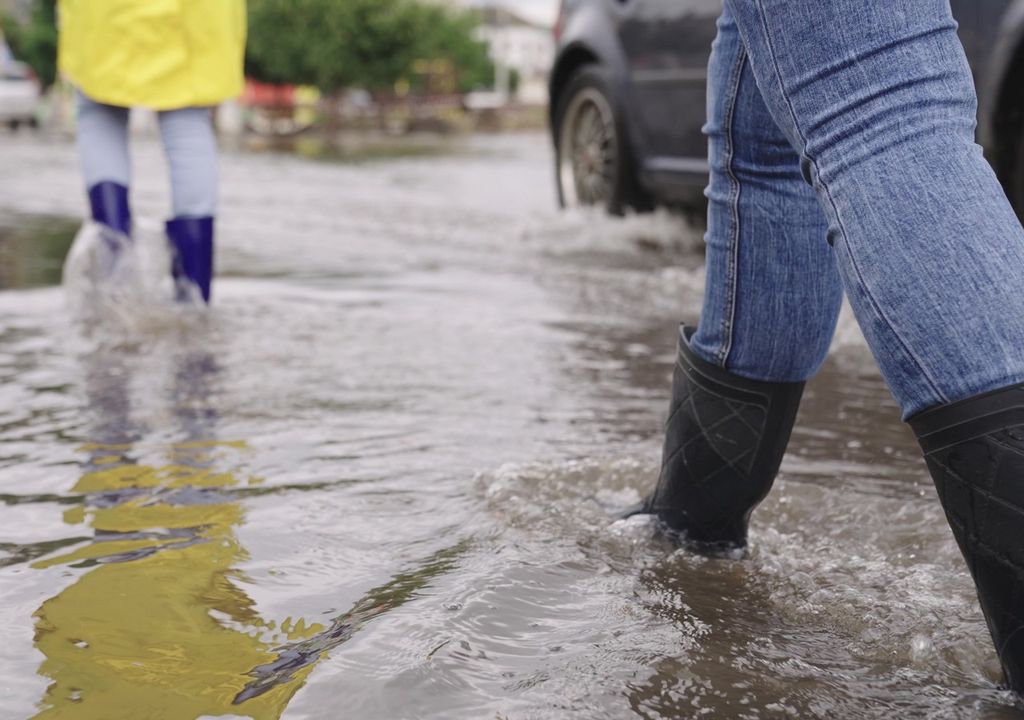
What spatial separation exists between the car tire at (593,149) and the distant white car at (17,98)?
27690 mm

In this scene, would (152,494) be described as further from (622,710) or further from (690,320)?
(690,320)

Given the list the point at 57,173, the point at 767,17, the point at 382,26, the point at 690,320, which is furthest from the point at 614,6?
the point at 382,26

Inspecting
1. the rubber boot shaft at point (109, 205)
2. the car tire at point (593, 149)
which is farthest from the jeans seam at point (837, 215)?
the car tire at point (593, 149)

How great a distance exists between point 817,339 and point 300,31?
42840 mm

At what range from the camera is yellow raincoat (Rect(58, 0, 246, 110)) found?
4098 millimetres

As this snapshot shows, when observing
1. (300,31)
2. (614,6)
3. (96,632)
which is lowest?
(96,632)

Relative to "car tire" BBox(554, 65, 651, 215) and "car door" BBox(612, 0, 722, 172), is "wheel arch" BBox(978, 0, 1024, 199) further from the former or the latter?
"car tire" BBox(554, 65, 651, 215)

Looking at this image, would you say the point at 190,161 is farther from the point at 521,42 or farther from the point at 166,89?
the point at 521,42

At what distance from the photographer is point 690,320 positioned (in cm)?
432

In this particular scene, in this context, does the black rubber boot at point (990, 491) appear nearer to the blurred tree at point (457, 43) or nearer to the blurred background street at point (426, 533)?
the blurred background street at point (426, 533)

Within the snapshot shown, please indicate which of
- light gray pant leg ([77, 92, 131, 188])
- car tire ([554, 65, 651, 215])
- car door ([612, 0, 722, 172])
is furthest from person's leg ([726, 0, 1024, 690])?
car tire ([554, 65, 651, 215])

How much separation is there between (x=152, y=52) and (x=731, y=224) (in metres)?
2.82

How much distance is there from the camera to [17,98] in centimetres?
3161

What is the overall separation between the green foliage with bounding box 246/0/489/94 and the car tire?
36115 mm
